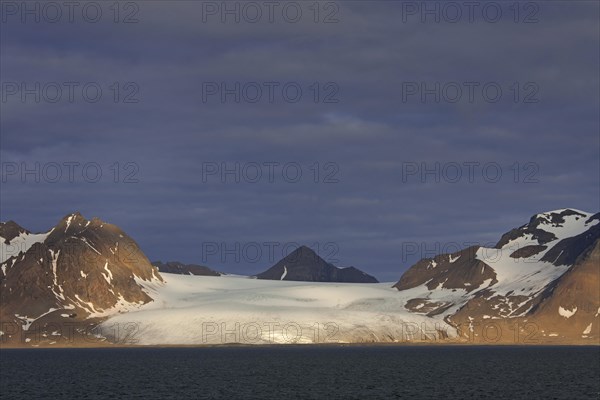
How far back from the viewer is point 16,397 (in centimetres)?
14262

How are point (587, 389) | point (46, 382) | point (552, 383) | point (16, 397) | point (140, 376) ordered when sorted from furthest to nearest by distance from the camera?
1. point (140, 376)
2. point (46, 382)
3. point (552, 383)
4. point (587, 389)
5. point (16, 397)

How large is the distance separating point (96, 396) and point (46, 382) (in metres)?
38.8

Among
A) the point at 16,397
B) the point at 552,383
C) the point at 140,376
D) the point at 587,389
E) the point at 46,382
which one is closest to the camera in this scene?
the point at 16,397

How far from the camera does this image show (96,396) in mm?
145750

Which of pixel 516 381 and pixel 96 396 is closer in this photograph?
pixel 96 396

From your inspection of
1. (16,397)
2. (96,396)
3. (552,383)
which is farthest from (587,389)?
(16,397)

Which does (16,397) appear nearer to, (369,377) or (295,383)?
(295,383)

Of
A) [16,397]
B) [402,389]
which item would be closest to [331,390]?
[402,389]

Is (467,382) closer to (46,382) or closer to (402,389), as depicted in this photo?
(402,389)

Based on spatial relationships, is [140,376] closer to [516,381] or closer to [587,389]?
[516,381]

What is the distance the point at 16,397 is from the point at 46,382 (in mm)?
38691

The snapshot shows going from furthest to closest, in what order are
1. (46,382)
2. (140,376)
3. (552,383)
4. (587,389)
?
1. (140,376)
2. (46,382)
3. (552,383)
4. (587,389)

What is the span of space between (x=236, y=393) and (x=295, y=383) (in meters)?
25.4

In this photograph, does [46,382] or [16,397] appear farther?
[46,382]
